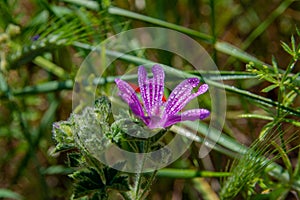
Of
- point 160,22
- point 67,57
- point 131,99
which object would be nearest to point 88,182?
point 131,99

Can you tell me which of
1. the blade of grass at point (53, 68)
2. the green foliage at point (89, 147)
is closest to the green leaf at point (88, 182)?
the green foliage at point (89, 147)

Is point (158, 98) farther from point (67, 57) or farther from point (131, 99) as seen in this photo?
point (67, 57)

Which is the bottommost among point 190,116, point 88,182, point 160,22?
point 88,182

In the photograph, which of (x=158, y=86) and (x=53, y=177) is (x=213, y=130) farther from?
(x=53, y=177)

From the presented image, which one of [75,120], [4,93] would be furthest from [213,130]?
[4,93]

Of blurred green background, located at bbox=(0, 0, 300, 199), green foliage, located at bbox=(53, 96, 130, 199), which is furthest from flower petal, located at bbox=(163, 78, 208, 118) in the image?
blurred green background, located at bbox=(0, 0, 300, 199)

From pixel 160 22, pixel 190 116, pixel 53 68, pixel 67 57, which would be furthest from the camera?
pixel 67 57

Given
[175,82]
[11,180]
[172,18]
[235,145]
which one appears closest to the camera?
[235,145]

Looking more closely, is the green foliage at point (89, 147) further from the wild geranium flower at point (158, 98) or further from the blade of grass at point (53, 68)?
the blade of grass at point (53, 68)

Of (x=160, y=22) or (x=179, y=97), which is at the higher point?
(x=160, y=22)

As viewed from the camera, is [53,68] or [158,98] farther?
[53,68]
